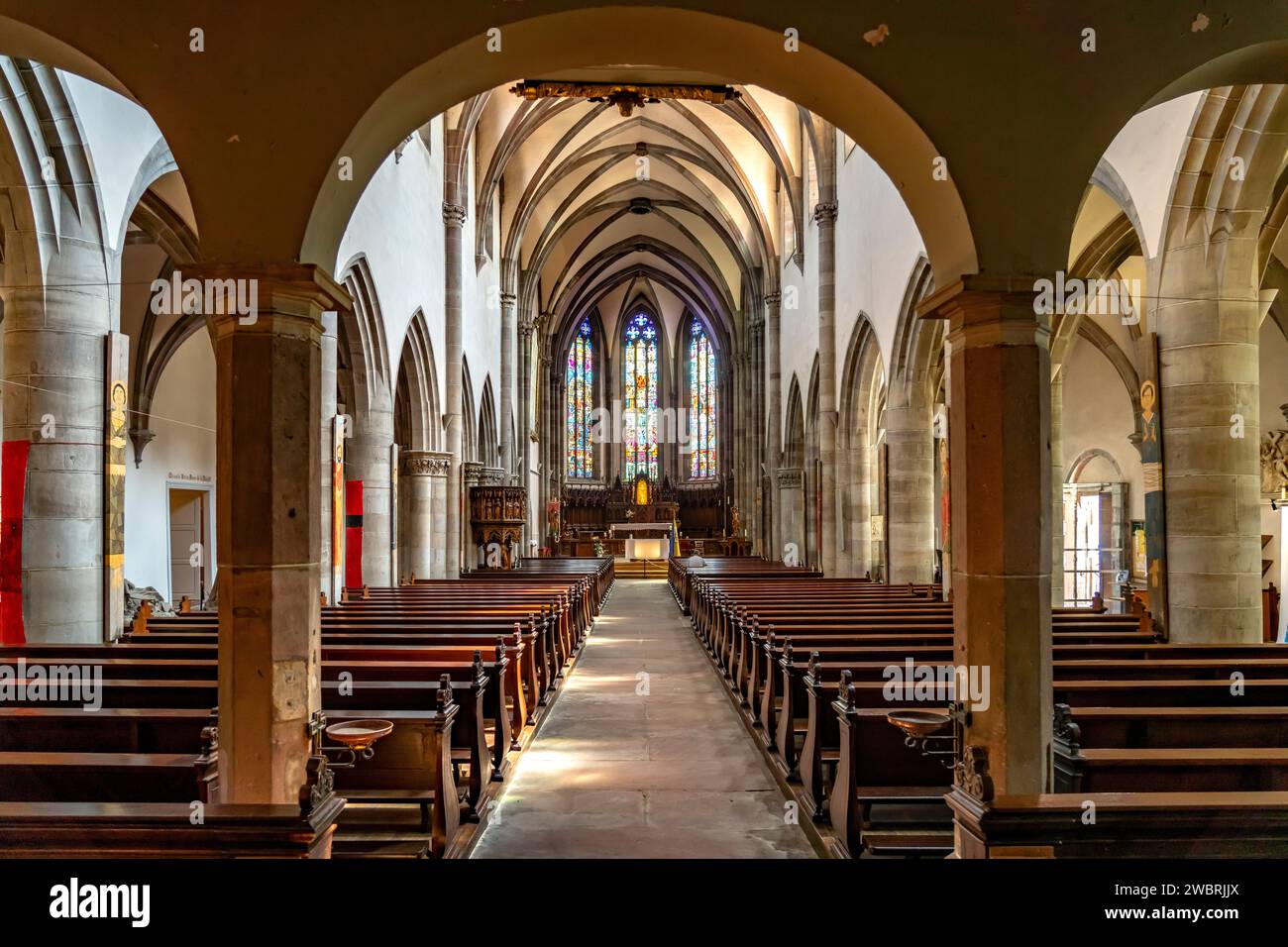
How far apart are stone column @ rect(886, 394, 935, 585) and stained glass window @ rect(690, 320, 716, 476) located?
2835cm

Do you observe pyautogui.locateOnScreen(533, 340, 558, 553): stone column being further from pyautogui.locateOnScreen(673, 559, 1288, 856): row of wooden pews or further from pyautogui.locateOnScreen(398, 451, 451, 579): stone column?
pyautogui.locateOnScreen(673, 559, 1288, 856): row of wooden pews

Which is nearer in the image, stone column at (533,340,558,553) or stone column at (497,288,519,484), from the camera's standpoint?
stone column at (497,288,519,484)

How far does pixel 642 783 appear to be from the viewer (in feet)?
20.4

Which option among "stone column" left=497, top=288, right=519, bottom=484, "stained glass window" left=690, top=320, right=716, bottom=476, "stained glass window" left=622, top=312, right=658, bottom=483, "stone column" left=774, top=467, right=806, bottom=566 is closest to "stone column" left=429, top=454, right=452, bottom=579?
"stone column" left=497, top=288, right=519, bottom=484

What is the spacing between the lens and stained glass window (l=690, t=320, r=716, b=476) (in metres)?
43.2

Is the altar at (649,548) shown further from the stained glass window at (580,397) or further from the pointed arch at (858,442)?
the stained glass window at (580,397)

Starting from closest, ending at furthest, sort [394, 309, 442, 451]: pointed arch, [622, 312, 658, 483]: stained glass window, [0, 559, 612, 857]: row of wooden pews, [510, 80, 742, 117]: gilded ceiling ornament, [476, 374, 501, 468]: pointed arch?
1. [0, 559, 612, 857]: row of wooden pews
2. [510, 80, 742, 117]: gilded ceiling ornament
3. [394, 309, 442, 451]: pointed arch
4. [476, 374, 501, 468]: pointed arch
5. [622, 312, 658, 483]: stained glass window

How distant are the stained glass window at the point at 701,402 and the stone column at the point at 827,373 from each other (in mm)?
24612

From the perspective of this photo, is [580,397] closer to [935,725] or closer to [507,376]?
[507,376]

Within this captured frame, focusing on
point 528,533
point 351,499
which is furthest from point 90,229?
point 528,533

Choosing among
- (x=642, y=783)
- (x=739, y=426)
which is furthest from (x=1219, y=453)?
(x=739, y=426)

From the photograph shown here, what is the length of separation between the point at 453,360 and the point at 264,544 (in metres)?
14.2

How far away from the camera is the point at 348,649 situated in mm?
6816
